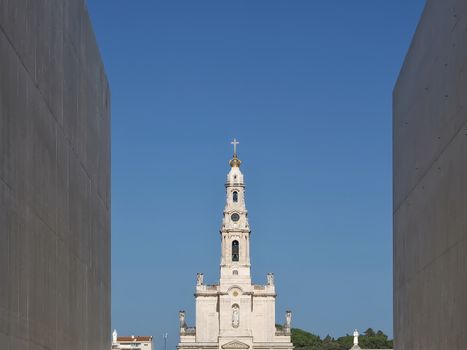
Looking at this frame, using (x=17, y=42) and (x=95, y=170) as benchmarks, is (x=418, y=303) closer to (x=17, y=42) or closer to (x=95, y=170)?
(x=95, y=170)

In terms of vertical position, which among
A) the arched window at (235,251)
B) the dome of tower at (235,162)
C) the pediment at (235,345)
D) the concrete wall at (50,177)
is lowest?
the pediment at (235,345)

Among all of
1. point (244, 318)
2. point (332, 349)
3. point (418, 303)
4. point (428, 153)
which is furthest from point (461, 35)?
point (332, 349)

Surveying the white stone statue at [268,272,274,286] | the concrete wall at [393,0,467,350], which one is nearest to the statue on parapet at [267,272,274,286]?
the white stone statue at [268,272,274,286]

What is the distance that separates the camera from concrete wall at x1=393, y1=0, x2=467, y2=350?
23.6 metres

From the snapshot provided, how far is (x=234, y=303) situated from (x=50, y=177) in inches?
4383

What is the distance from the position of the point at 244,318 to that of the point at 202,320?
5.14 metres

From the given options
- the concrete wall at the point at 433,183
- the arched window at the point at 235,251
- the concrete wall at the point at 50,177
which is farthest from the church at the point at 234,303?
the concrete wall at the point at 50,177

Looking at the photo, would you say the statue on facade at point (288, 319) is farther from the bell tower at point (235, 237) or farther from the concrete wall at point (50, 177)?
the concrete wall at point (50, 177)

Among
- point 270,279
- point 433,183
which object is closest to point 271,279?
point 270,279

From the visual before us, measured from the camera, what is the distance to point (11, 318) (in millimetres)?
18141

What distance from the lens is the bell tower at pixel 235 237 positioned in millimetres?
130500

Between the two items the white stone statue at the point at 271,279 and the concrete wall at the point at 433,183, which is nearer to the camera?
the concrete wall at the point at 433,183

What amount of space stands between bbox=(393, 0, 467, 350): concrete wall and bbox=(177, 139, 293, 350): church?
91791 mm

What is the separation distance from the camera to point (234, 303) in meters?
133
